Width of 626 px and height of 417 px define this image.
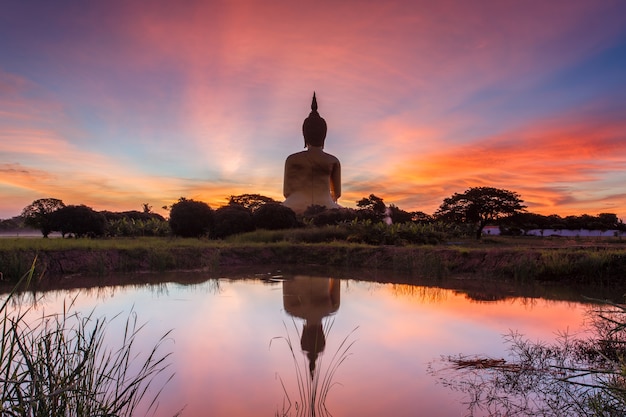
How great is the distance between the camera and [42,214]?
17922 mm

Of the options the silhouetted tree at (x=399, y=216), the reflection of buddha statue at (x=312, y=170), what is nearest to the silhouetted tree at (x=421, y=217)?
the silhouetted tree at (x=399, y=216)

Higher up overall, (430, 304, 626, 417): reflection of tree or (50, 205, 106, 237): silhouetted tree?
(50, 205, 106, 237): silhouetted tree

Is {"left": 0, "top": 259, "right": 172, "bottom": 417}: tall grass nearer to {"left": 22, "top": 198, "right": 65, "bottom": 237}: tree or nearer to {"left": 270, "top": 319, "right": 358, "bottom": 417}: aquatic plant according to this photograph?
{"left": 270, "top": 319, "right": 358, "bottom": 417}: aquatic plant

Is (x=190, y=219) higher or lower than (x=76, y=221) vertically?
higher

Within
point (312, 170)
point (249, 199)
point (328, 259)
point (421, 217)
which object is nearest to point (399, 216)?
point (421, 217)

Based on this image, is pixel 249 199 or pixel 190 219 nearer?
pixel 190 219

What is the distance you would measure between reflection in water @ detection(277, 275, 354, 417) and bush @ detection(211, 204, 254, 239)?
969 cm

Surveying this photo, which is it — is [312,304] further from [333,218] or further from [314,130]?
[314,130]

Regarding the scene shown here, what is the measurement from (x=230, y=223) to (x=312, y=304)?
13.0m

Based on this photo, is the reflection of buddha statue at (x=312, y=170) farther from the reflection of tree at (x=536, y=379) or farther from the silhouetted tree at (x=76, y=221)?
the reflection of tree at (x=536, y=379)

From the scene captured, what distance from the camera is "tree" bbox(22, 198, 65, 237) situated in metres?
17.6

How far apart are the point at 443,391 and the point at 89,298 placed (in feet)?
19.8

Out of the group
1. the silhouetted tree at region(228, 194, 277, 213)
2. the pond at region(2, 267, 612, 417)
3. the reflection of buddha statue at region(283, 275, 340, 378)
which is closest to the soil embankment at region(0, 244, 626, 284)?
the pond at region(2, 267, 612, 417)

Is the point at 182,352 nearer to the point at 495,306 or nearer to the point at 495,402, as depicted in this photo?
the point at 495,402
